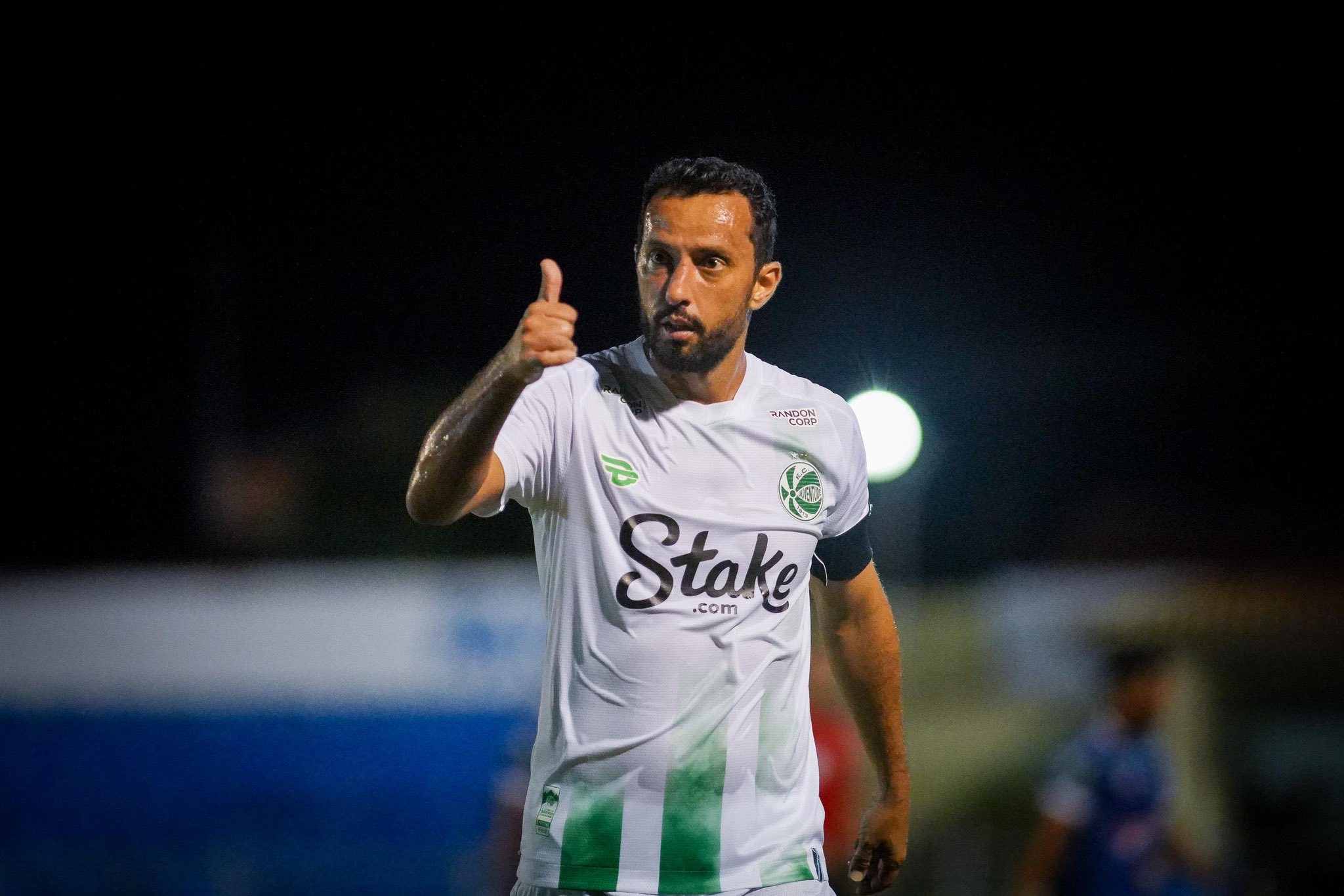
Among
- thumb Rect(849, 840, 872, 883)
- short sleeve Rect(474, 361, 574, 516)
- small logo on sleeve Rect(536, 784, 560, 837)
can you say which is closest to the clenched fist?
short sleeve Rect(474, 361, 574, 516)

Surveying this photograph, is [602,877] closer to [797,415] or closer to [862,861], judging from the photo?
[862,861]

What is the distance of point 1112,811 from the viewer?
5.52 m

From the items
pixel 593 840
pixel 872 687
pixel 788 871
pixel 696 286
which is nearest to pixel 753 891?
pixel 788 871

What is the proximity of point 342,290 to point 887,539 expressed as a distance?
5760 millimetres

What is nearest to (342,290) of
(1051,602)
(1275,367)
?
(1051,602)

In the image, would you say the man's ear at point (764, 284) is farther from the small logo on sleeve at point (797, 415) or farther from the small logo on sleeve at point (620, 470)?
the small logo on sleeve at point (620, 470)

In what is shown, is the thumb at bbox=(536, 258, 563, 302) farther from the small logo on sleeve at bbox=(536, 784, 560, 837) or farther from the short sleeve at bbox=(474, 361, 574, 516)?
the small logo on sleeve at bbox=(536, 784, 560, 837)

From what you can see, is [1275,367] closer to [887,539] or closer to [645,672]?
[887,539]

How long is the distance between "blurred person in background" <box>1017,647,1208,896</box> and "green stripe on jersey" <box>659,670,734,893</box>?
3.33 m

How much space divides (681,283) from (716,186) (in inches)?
8.9

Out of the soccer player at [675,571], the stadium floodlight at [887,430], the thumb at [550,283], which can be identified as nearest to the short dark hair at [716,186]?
the soccer player at [675,571]

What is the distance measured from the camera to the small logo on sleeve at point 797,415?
9.37 feet

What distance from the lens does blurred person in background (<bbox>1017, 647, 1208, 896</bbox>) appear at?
Result: 5.50 metres

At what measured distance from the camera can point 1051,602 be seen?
24.0 ft
